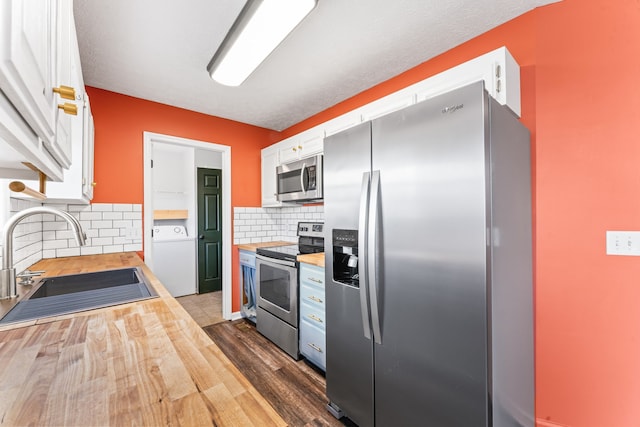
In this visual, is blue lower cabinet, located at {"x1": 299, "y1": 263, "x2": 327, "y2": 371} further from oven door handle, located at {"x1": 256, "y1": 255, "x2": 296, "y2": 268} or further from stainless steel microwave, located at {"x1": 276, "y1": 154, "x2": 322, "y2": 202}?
stainless steel microwave, located at {"x1": 276, "y1": 154, "x2": 322, "y2": 202}

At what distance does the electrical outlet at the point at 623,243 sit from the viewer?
1.33 metres

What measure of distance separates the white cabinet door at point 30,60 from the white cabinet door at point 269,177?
2466 millimetres

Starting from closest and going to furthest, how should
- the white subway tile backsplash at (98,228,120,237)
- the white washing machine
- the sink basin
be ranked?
the sink basin, the white subway tile backsplash at (98,228,120,237), the white washing machine

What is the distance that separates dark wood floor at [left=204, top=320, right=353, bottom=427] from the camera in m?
1.71

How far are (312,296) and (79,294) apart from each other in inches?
55.6

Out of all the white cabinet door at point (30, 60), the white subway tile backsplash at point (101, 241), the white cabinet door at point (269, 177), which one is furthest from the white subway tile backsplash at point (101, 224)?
the white cabinet door at point (30, 60)

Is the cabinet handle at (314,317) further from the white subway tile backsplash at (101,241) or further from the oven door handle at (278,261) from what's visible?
the white subway tile backsplash at (101,241)

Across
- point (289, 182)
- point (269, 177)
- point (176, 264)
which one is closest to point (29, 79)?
point (289, 182)

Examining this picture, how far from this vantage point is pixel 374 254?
1.37 m

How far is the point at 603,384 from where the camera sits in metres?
1.39

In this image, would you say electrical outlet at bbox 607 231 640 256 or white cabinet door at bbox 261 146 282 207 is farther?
white cabinet door at bbox 261 146 282 207

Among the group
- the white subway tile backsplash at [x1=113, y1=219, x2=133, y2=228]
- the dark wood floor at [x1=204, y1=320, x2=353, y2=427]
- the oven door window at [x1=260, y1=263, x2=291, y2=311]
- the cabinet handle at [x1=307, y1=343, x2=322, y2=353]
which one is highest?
the white subway tile backsplash at [x1=113, y1=219, x2=133, y2=228]

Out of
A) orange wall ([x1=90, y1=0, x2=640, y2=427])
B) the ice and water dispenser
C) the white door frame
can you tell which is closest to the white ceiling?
orange wall ([x1=90, y1=0, x2=640, y2=427])

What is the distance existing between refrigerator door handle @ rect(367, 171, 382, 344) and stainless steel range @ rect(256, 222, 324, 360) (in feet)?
3.37
